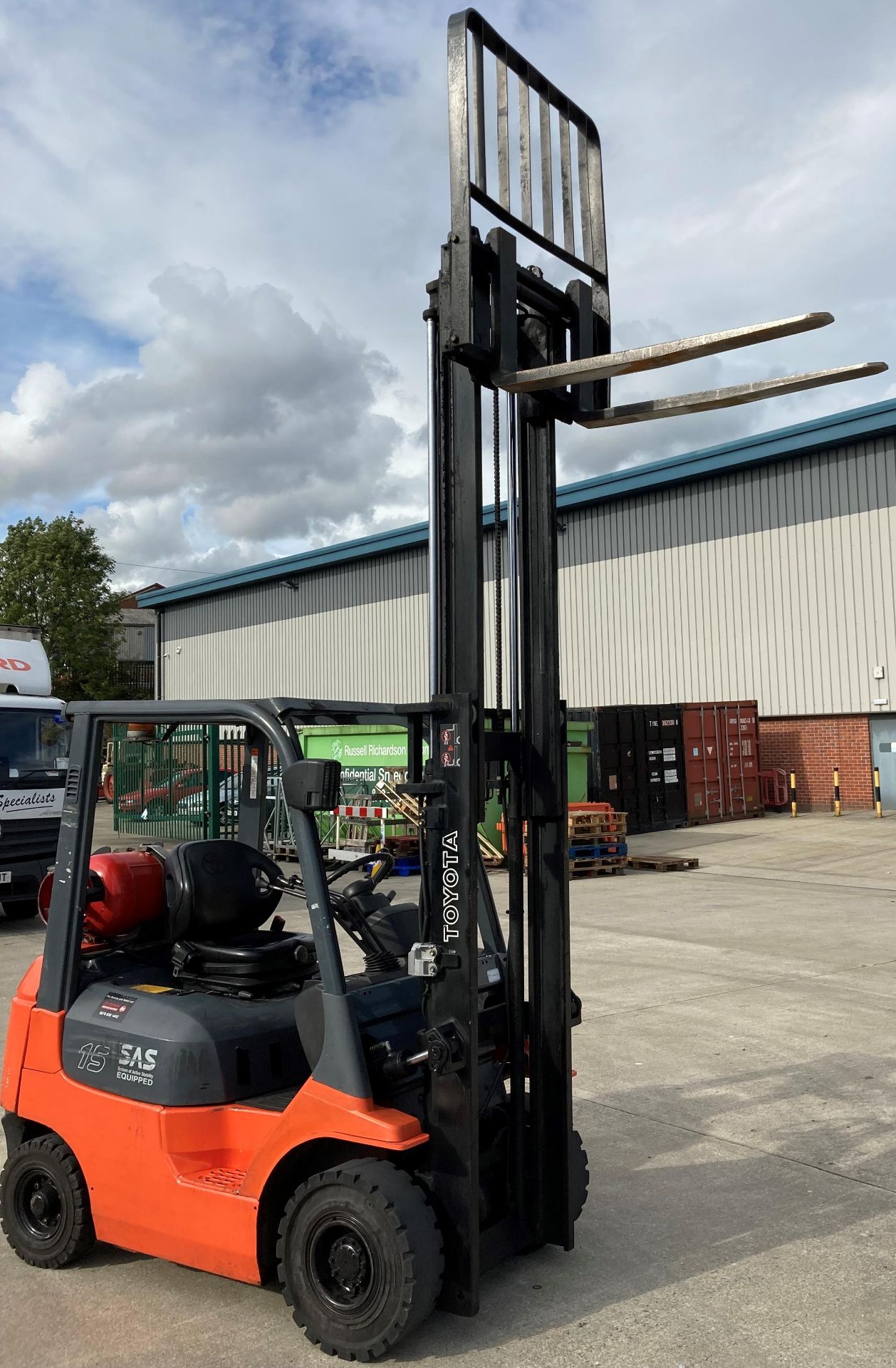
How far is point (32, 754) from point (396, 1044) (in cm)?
1006

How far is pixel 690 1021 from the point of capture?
7.79m

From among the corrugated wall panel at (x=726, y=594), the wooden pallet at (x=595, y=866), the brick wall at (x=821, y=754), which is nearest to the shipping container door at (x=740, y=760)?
the brick wall at (x=821, y=754)

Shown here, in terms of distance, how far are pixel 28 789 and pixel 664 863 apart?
30.0 ft

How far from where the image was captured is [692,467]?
26.8 m

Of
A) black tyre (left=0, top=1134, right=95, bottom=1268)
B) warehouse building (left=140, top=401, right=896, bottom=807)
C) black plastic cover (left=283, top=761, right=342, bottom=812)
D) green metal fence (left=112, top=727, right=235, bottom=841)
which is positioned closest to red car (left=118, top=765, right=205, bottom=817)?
green metal fence (left=112, top=727, right=235, bottom=841)

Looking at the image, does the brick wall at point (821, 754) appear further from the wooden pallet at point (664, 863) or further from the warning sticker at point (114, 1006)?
the warning sticker at point (114, 1006)

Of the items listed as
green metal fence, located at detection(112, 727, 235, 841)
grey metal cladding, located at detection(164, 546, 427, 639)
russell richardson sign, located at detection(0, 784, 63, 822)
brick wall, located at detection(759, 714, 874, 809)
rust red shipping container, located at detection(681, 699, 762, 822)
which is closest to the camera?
russell richardson sign, located at detection(0, 784, 63, 822)

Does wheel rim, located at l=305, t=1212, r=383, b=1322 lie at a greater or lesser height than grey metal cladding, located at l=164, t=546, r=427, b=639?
lesser

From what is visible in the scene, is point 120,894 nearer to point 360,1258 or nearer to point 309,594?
point 360,1258

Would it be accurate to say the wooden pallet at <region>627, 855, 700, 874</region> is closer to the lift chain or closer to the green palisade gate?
the green palisade gate

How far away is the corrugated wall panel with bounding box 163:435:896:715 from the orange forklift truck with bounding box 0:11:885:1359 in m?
21.5

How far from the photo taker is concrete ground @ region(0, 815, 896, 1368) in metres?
3.63

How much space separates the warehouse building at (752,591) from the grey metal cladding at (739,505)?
3 cm

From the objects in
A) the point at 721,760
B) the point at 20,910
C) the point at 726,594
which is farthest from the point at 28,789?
the point at 726,594
